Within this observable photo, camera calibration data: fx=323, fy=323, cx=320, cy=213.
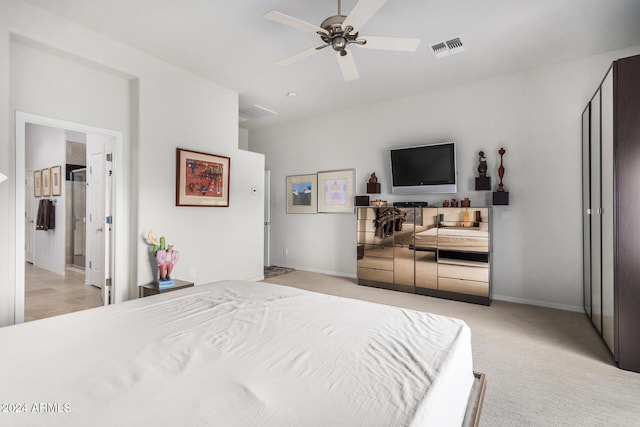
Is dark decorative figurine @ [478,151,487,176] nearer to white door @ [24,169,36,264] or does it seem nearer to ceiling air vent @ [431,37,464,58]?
ceiling air vent @ [431,37,464,58]

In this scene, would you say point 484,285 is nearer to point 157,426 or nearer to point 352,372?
point 352,372

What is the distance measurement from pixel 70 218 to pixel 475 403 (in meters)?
Answer: 6.79

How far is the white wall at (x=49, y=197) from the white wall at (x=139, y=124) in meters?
2.78

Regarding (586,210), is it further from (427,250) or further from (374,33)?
(374,33)

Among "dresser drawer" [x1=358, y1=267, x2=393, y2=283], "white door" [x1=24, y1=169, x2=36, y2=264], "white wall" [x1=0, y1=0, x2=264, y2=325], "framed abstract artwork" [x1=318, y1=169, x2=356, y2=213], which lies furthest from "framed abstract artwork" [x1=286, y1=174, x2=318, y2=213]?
"white door" [x1=24, y1=169, x2=36, y2=264]

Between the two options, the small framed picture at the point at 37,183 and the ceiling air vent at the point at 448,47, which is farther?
the small framed picture at the point at 37,183

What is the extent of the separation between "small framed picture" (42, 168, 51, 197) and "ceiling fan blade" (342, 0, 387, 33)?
6192mm

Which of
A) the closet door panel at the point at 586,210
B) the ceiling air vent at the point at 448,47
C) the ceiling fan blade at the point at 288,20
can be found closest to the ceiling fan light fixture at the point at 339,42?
the ceiling fan blade at the point at 288,20

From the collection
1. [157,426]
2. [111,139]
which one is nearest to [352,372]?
[157,426]

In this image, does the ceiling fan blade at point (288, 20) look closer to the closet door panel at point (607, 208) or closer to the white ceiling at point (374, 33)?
the white ceiling at point (374, 33)

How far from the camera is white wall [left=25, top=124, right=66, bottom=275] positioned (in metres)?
5.54

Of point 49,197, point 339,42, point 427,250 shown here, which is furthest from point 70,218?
point 427,250

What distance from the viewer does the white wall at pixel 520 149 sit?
3.79 meters

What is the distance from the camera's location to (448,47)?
3396 mm
